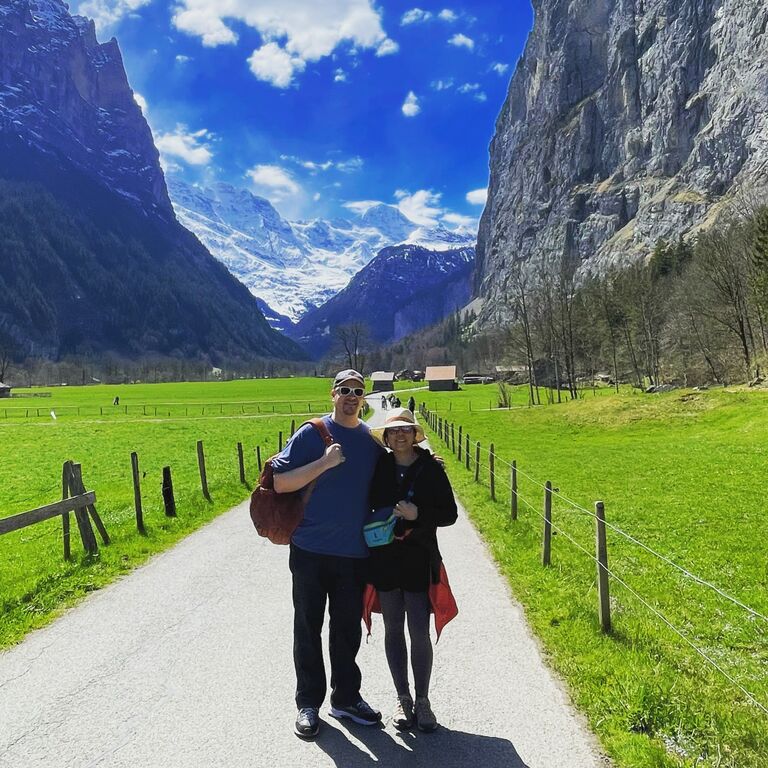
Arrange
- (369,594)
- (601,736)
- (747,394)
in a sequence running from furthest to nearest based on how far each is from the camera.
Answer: (747,394) → (369,594) → (601,736)

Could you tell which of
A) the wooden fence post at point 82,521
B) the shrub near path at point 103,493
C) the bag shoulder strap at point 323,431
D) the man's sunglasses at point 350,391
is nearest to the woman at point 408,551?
the man's sunglasses at point 350,391

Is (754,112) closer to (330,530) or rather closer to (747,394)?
(747,394)

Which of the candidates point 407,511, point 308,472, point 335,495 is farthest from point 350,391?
point 407,511

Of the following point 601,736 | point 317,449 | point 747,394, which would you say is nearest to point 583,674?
point 601,736

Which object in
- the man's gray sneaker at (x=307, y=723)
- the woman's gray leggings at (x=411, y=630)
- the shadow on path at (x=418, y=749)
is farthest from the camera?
the woman's gray leggings at (x=411, y=630)

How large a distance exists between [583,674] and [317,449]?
3.88 metres

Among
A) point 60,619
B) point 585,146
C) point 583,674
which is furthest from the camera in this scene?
point 585,146

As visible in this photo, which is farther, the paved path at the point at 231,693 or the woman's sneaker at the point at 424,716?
the woman's sneaker at the point at 424,716

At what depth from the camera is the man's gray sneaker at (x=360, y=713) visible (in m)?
4.95

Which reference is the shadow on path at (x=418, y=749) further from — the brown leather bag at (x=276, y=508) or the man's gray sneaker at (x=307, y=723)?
the brown leather bag at (x=276, y=508)

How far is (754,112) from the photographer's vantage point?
12219 centimetres

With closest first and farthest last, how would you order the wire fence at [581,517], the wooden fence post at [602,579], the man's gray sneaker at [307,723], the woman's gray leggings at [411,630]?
the man's gray sneaker at [307,723] < the woman's gray leggings at [411,630] < the wire fence at [581,517] < the wooden fence post at [602,579]

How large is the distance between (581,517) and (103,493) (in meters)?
16.0

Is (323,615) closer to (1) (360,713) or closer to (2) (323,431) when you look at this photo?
(1) (360,713)
